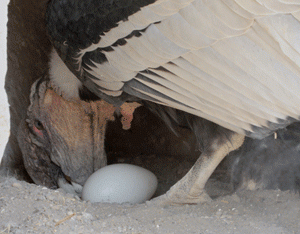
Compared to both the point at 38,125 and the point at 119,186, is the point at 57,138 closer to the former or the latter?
the point at 38,125

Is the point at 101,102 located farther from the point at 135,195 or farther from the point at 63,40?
the point at 63,40

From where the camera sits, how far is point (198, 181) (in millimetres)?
1770

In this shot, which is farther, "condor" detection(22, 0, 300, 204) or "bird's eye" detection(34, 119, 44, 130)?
"bird's eye" detection(34, 119, 44, 130)

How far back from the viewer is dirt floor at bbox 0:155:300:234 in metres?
1.36

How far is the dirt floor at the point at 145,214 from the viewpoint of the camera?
1362mm

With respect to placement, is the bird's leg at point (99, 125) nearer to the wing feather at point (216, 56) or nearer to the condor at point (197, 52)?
the condor at point (197, 52)

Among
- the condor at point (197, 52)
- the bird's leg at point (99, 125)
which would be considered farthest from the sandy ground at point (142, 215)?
→ the bird's leg at point (99, 125)

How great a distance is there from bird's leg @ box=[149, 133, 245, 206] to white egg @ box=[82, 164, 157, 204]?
19 centimetres

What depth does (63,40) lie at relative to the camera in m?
1.45

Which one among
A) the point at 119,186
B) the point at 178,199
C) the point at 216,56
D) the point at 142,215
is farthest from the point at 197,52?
the point at 119,186

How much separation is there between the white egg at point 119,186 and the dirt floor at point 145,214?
16cm

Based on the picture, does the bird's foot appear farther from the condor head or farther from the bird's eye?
the bird's eye

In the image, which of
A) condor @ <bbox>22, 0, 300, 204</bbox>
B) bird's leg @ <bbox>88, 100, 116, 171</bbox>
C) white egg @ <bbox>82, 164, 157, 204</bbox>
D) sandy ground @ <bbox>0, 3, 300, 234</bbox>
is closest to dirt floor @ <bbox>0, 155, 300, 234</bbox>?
sandy ground @ <bbox>0, 3, 300, 234</bbox>

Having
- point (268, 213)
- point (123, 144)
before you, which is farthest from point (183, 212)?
point (123, 144)
